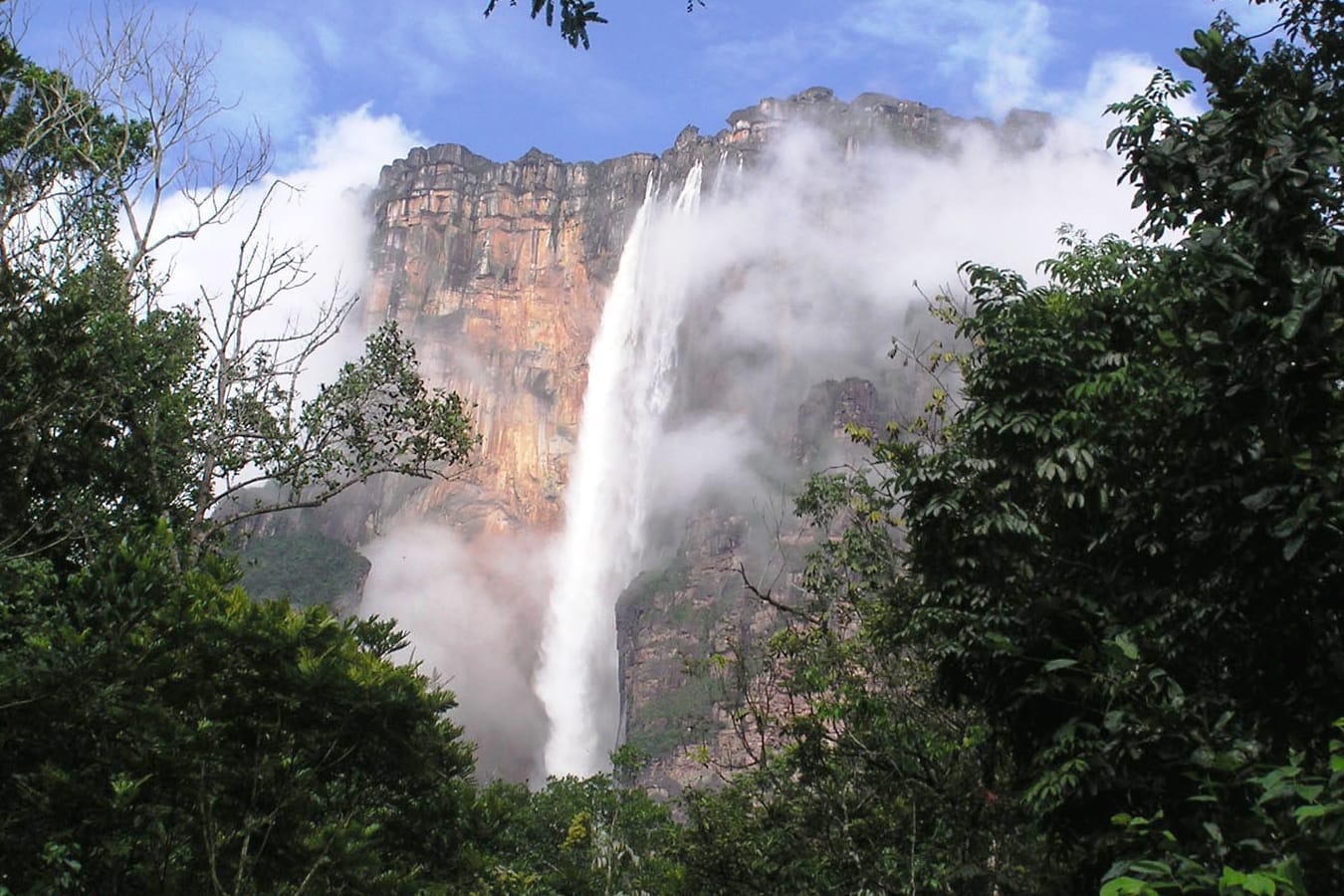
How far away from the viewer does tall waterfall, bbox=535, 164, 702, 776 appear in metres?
100

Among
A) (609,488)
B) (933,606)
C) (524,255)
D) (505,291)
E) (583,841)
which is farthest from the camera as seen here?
(524,255)

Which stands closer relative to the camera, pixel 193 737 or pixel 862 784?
pixel 193 737

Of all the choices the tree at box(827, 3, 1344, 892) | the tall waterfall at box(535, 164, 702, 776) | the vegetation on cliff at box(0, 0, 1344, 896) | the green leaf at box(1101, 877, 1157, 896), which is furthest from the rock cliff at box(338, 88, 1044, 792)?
the green leaf at box(1101, 877, 1157, 896)

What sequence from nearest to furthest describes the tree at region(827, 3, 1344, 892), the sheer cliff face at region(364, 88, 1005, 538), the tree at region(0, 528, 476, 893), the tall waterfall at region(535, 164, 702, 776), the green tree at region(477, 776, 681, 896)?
1. the tree at region(827, 3, 1344, 892)
2. the tree at region(0, 528, 476, 893)
3. the green tree at region(477, 776, 681, 896)
4. the tall waterfall at region(535, 164, 702, 776)
5. the sheer cliff face at region(364, 88, 1005, 538)

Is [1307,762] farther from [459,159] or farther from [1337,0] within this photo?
[459,159]

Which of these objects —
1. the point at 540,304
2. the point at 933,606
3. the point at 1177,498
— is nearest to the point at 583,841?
the point at 933,606

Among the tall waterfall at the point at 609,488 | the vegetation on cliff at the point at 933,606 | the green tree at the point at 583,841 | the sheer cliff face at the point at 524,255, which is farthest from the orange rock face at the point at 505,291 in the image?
the vegetation on cliff at the point at 933,606

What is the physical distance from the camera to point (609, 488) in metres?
109

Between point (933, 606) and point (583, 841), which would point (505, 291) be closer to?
point (583, 841)

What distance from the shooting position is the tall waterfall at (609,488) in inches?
3944

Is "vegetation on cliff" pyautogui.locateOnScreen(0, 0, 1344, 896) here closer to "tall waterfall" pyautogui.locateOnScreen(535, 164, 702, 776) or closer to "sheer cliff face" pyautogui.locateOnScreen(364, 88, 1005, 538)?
"tall waterfall" pyautogui.locateOnScreen(535, 164, 702, 776)

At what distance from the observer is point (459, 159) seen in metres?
129

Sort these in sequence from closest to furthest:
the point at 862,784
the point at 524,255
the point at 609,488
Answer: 1. the point at 862,784
2. the point at 609,488
3. the point at 524,255

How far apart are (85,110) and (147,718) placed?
7981 mm
